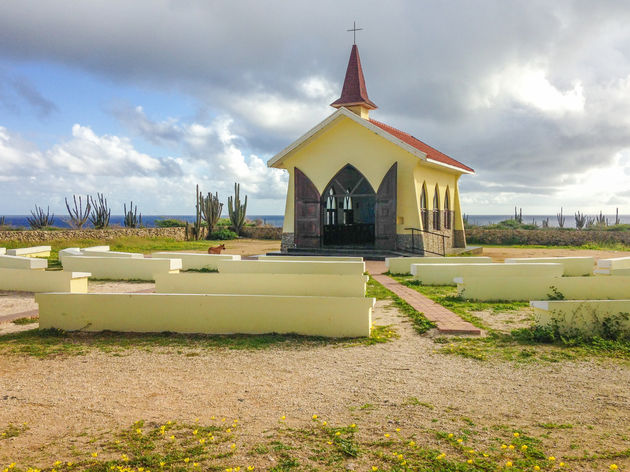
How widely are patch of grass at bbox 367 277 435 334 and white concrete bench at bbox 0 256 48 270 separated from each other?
784cm

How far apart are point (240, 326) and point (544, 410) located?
430cm

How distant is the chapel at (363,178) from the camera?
59.1ft

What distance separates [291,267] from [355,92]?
1189 cm

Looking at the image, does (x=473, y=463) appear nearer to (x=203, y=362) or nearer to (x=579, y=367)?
(x=579, y=367)

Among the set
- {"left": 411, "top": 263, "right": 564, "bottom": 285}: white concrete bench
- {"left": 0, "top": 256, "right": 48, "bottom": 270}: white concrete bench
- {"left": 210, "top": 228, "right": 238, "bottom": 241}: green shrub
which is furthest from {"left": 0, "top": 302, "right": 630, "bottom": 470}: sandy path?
{"left": 210, "top": 228, "right": 238, "bottom": 241}: green shrub

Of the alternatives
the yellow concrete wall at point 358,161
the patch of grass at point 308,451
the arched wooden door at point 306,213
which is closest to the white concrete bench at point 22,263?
the patch of grass at point 308,451

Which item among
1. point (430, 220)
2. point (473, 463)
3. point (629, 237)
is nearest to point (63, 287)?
point (473, 463)

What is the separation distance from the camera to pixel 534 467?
3488mm

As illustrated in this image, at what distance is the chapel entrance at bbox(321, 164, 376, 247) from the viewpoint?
2183 centimetres

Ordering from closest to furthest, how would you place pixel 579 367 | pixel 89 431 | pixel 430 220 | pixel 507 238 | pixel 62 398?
pixel 89 431
pixel 62 398
pixel 579 367
pixel 430 220
pixel 507 238

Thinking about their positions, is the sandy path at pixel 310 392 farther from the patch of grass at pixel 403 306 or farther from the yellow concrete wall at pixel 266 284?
the yellow concrete wall at pixel 266 284

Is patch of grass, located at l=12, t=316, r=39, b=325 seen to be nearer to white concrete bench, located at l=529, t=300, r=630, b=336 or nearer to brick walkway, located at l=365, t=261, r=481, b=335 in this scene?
brick walkway, located at l=365, t=261, r=481, b=335

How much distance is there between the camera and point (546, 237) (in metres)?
27.6

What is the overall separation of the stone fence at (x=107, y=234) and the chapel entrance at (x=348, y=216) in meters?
8.61
